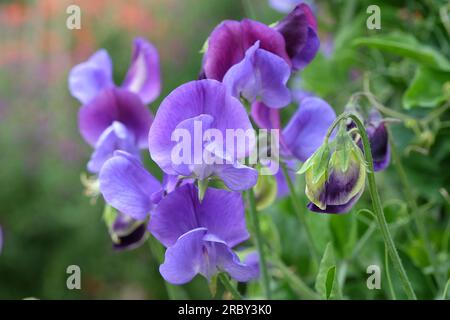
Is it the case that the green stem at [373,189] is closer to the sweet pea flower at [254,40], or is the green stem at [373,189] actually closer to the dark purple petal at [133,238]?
the sweet pea flower at [254,40]

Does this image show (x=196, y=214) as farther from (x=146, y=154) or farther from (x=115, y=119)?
(x=146, y=154)

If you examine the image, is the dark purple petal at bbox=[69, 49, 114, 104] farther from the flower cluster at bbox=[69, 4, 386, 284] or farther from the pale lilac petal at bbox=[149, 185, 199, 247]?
the pale lilac petal at bbox=[149, 185, 199, 247]

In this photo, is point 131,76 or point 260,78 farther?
point 131,76

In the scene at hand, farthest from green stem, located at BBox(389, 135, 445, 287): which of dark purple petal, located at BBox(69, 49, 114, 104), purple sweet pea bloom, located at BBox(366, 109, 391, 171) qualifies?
dark purple petal, located at BBox(69, 49, 114, 104)

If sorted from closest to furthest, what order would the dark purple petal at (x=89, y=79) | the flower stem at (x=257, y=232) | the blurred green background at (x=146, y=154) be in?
the flower stem at (x=257, y=232) → the dark purple petal at (x=89, y=79) → the blurred green background at (x=146, y=154)

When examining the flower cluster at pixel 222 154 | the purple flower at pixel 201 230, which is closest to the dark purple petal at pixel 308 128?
the flower cluster at pixel 222 154

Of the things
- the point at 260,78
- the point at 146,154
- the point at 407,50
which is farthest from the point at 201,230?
the point at 146,154

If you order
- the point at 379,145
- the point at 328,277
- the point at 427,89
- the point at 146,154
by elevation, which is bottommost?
the point at 328,277
